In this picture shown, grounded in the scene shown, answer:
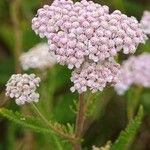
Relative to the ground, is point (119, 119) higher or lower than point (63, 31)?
lower

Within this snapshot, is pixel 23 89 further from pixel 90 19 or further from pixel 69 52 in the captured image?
pixel 90 19

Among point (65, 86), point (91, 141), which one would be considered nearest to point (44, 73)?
point (91, 141)

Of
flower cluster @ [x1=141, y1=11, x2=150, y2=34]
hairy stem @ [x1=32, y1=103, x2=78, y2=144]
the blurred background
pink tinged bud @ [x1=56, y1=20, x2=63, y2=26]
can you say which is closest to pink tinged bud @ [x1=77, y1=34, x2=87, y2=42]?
pink tinged bud @ [x1=56, y1=20, x2=63, y2=26]

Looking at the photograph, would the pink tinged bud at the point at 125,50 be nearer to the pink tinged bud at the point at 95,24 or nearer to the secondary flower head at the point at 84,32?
the secondary flower head at the point at 84,32

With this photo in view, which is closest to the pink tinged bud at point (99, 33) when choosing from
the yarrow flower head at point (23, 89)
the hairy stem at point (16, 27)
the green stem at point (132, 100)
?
the yarrow flower head at point (23, 89)

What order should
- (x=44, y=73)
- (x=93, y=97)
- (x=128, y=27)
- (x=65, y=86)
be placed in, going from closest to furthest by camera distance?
(x=128, y=27) < (x=93, y=97) < (x=44, y=73) < (x=65, y=86)

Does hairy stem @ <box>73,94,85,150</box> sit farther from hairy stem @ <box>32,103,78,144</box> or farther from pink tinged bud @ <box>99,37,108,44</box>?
pink tinged bud @ <box>99,37,108,44</box>

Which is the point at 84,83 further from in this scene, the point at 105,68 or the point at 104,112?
the point at 104,112
